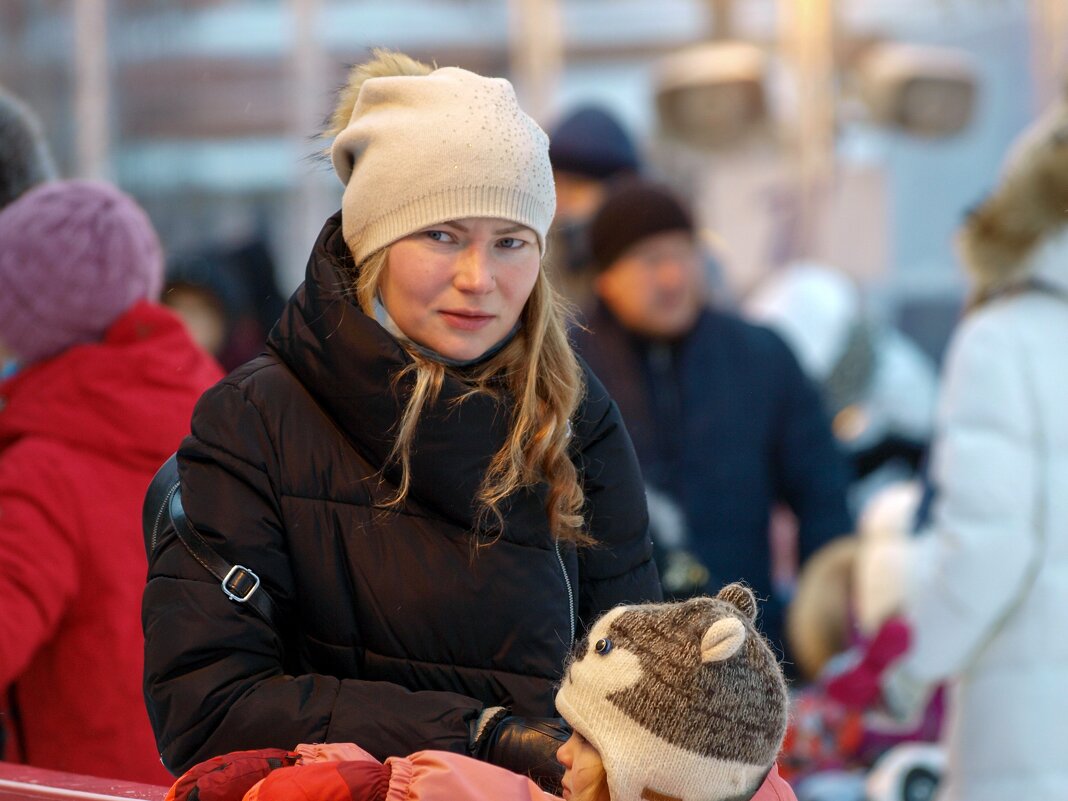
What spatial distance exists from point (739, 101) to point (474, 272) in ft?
22.8

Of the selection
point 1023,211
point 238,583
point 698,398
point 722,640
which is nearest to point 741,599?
point 722,640

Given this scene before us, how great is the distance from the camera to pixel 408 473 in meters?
1.41

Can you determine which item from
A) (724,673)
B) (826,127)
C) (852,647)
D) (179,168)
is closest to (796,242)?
(826,127)

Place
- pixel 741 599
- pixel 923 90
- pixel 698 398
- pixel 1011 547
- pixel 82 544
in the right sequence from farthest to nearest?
1. pixel 923 90
2. pixel 698 398
3. pixel 1011 547
4. pixel 82 544
5. pixel 741 599

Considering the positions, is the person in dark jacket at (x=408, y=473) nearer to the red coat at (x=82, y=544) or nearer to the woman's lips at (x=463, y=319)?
the woman's lips at (x=463, y=319)

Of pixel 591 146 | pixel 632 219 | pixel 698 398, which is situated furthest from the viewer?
pixel 591 146

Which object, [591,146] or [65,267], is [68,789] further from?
[591,146]

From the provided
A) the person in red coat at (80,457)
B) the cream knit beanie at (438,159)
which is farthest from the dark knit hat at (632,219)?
the cream knit beanie at (438,159)

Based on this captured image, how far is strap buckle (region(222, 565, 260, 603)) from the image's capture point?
1.36 m

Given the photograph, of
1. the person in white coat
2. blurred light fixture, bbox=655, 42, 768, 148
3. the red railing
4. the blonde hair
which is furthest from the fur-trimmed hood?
blurred light fixture, bbox=655, 42, 768, 148

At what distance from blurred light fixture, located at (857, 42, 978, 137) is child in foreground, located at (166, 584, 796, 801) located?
25.2ft

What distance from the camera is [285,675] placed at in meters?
1.39

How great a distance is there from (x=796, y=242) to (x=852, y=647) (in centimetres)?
452

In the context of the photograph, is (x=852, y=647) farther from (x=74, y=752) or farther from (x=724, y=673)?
(x=724, y=673)
